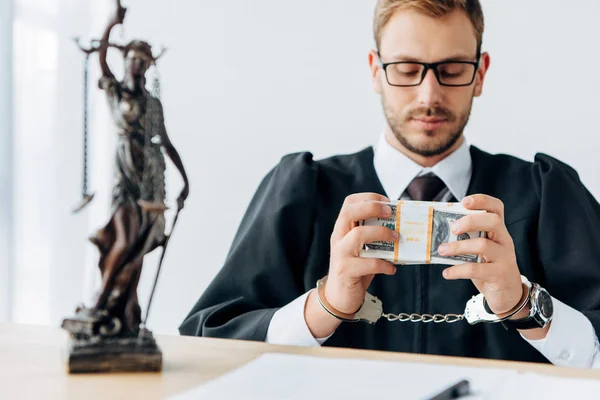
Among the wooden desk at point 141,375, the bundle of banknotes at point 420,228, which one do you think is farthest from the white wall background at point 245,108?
the wooden desk at point 141,375

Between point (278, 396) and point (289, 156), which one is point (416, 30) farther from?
point (278, 396)

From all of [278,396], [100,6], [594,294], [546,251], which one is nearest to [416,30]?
[546,251]

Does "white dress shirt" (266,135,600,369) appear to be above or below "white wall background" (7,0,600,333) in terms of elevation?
below

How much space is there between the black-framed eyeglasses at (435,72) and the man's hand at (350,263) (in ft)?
1.61

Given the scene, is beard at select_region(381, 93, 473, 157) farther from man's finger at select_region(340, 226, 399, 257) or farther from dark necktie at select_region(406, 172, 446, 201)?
man's finger at select_region(340, 226, 399, 257)

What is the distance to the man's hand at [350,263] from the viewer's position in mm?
1097

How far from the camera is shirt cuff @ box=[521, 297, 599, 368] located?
134cm

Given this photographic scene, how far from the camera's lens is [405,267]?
153cm

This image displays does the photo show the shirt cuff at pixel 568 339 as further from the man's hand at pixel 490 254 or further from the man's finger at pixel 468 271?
the man's finger at pixel 468 271

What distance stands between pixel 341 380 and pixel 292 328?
1.70ft

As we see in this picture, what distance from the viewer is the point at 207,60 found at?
2553 mm

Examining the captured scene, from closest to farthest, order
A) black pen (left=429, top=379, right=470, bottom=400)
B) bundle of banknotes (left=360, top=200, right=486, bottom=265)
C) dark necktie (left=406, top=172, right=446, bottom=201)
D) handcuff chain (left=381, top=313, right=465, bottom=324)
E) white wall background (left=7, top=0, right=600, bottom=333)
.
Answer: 1. black pen (left=429, top=379, right=470, bottom=400)
2. bundle of banknotes (left=360, top=200, right=486, bottom=265)
3. handcuff chain (left=381, top=313, right=465, bottom=324)
4. dark necktie (left=406, top=172, right=446, bottom=201)
5. white wall background (left=7, top=0, right=600, bottom=333)

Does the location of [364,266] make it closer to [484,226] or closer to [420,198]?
[484,226]

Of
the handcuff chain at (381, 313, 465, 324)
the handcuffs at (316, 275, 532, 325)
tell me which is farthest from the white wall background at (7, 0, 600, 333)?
the handcuffs at (316, 275, 532, 325)
